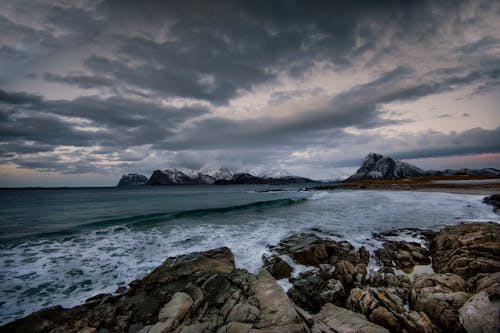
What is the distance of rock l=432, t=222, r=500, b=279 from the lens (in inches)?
267

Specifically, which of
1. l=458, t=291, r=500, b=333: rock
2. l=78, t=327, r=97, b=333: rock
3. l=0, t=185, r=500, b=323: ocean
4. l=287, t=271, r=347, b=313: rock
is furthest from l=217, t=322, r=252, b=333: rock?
l=458, t=291, r=500, b=333: rock

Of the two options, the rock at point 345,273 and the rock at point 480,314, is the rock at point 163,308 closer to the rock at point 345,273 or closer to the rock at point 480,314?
the rock at point 345,273

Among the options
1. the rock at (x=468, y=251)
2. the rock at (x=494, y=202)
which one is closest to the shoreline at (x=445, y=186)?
the rock at (x=494, y=202)

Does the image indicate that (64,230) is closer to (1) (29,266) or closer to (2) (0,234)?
(2) (0,234)

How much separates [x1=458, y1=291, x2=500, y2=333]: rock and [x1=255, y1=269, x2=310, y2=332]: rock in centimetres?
345

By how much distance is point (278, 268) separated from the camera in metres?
8.42

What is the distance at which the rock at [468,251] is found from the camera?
22.3ft

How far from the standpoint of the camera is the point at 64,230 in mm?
16422

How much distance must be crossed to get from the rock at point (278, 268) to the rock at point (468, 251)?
5.69 meters

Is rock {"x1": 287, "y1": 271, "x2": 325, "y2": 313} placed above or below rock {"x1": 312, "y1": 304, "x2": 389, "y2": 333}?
below

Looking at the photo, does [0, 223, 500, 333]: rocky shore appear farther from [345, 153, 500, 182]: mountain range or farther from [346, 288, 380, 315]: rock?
[345, 153, 500, 182]: mountain range

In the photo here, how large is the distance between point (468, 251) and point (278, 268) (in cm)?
750

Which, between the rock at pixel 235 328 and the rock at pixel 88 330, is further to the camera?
the rock at pixel 88 330

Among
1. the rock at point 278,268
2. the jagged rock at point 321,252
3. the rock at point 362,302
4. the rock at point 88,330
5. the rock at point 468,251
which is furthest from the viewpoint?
the jagged rock at point 321,252
